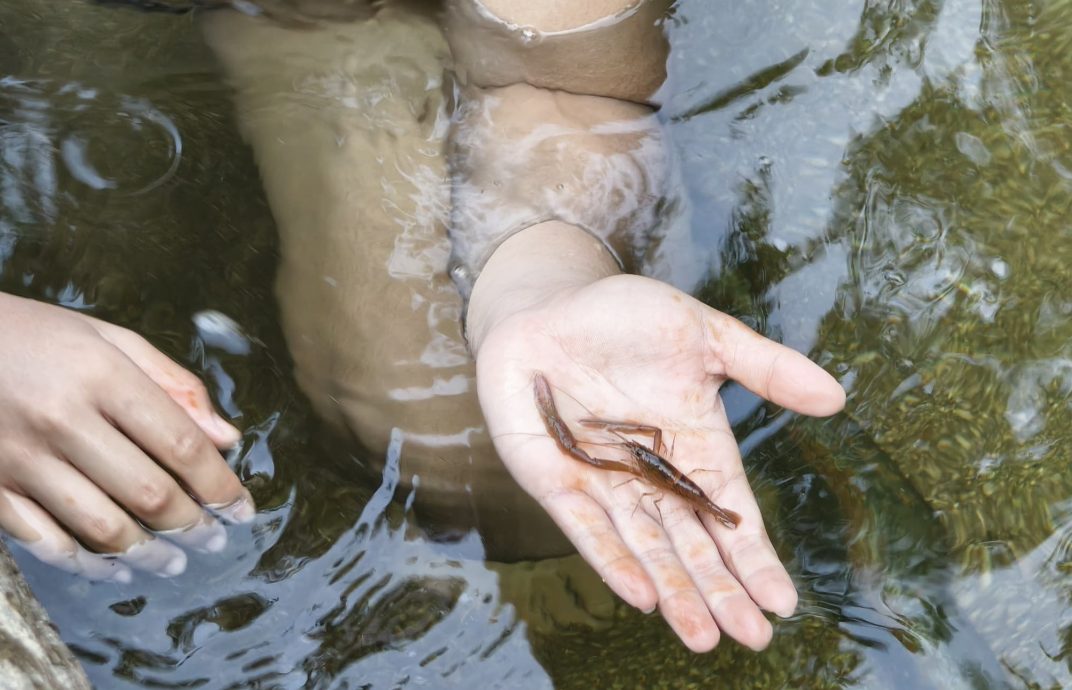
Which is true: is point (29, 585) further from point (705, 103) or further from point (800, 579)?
point (705, 103)

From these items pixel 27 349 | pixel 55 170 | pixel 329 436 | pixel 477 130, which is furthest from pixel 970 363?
pixel 55 170

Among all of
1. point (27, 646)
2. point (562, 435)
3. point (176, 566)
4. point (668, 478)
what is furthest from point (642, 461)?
point (27, 646)

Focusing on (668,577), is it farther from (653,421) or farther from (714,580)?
(653,421)

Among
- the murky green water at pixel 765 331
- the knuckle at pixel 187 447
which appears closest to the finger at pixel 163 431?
the knuckle at pixel 187 447

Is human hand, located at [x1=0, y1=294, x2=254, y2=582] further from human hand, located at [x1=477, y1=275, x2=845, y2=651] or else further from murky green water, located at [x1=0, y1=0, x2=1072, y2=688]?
human hand, located at [x1=477, y1=275, x2=845, y2=651]

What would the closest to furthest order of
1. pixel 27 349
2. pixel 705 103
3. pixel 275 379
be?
pixel 27 349, pixel 275 379, pixel 705 103

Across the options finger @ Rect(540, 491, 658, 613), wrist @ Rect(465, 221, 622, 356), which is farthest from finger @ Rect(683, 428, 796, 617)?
wrist @ Rect(465, 221, 622, 356)
